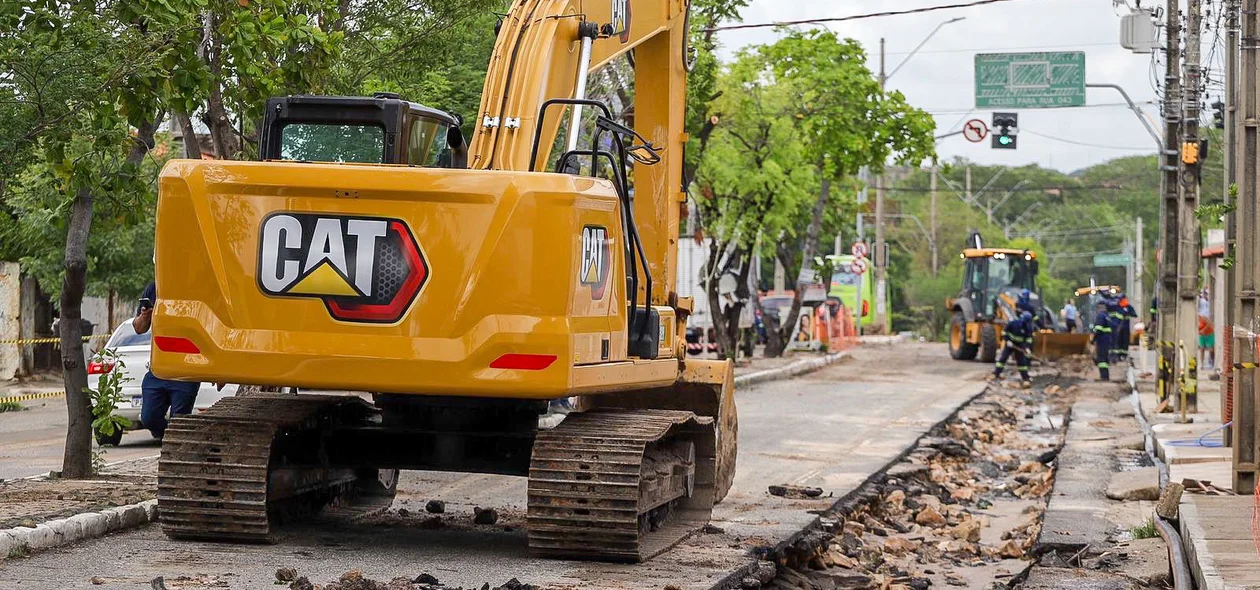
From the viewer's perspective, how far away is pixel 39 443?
59.8 feet

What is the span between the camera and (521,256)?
920 centimetres

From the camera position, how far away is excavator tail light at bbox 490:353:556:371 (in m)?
9.23

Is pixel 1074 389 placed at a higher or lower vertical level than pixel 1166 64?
lower

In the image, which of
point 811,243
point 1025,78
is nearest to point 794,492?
point 811,243

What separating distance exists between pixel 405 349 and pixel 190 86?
326cm

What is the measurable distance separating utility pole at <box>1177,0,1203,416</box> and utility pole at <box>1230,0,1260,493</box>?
1083 cm

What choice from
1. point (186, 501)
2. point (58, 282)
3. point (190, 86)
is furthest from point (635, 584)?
point (58, 282)

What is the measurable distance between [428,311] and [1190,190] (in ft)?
60.4

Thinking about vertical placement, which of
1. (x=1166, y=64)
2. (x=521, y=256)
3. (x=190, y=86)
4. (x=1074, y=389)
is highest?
(x=1166, y=64)

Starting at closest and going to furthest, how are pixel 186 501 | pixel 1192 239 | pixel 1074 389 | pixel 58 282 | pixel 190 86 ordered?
pixel 186 501, pixel 190 86, pixel 1192 239, pixel 58 282, pixel 1074 389

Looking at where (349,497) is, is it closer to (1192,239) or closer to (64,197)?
(64,197)

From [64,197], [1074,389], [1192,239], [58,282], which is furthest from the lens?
[1074,389]

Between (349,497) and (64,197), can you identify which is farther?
(64,197)

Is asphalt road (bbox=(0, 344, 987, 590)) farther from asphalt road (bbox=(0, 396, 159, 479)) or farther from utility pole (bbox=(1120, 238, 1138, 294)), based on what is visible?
utility pole (bbox=(1120, 238, 1138, 294))
